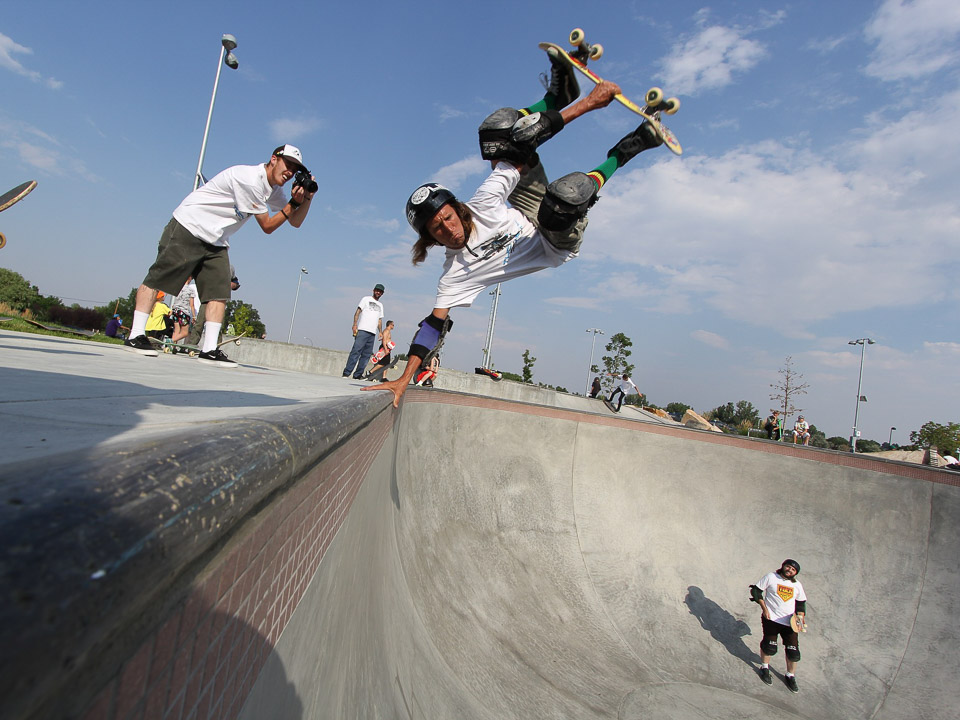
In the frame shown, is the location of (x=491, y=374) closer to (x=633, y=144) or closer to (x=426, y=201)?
(x=633, y=144)

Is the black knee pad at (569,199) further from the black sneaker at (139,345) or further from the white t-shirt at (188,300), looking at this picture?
the white t-shirt at (188,300)

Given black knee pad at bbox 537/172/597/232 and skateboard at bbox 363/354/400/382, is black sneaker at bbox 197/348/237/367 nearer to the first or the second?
black knee pad at bbox 537/172/597/232

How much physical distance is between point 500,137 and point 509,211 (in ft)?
1.84

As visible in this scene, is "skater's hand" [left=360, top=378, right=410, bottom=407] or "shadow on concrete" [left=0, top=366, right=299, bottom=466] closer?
"shadow on concrete" [left=0, top=366, right=299, bottom=466]

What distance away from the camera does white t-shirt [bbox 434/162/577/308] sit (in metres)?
3.44

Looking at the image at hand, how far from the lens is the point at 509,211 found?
12.1 ft

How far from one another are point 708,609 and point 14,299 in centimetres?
3047

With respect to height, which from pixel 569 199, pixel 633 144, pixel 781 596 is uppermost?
pixel 633 144

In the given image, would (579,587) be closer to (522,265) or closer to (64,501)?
(522,265)

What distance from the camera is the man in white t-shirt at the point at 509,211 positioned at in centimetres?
327

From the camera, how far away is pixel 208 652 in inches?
26.9

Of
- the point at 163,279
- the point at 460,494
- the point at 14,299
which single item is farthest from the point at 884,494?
the point at 14,299

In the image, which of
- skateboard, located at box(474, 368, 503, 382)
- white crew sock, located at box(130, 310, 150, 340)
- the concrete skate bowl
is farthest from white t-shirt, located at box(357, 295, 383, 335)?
skateboard, located at box(474, 368, 503, 382)

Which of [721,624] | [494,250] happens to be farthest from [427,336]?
[721,624]
